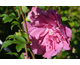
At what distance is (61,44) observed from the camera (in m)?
0.69

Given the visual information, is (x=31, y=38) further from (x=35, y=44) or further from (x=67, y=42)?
(x=67, y=42)

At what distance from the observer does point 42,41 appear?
73 centimetres

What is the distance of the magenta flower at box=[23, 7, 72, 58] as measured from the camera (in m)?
0.63

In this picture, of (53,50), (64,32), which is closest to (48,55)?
(53,50)

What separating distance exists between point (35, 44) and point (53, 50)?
0.35 feet

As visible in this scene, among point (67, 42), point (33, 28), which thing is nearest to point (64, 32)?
point (67, 42)

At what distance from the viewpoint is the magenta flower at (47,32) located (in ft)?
2.08

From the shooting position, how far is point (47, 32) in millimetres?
726

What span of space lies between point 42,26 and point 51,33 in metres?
0.07

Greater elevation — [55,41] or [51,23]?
[51,23]

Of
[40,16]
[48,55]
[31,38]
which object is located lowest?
[48,55]

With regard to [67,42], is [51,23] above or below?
above

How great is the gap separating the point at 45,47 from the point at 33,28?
14 centimetres

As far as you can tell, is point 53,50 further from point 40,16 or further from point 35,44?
point 40,16
